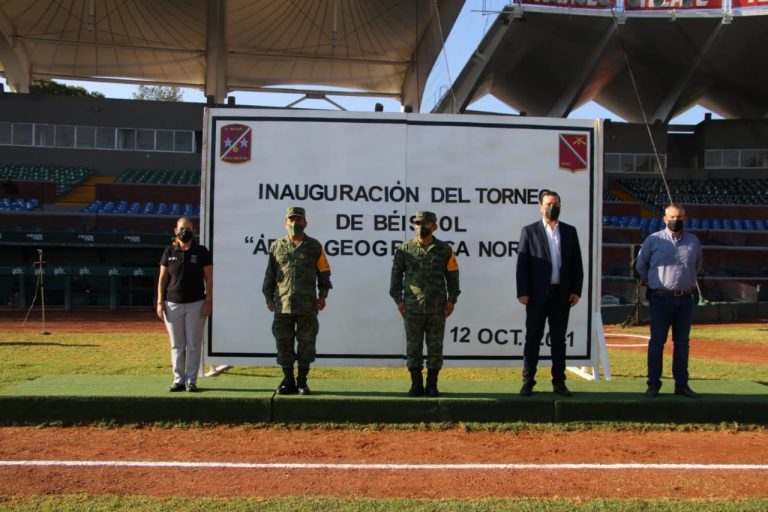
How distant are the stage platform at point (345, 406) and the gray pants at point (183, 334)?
0.26 metres

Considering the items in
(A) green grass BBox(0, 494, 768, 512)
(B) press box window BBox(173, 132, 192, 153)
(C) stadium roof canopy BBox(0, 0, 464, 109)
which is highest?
(C) stadium roof canopy BBox(0, 0, 464, 109)

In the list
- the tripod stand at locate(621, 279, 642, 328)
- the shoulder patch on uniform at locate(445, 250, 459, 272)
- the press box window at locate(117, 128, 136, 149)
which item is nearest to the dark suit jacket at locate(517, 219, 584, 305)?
the shoulder patch on uniform at locate(445, 250, 459, 272)

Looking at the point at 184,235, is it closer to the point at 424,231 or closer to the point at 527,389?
the point at 424,231

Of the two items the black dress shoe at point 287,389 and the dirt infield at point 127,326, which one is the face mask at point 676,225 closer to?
the black dress shoe at point 287,389

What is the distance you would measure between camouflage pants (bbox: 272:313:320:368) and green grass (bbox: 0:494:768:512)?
248 cm

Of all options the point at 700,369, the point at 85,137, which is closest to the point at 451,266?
the point at 700,369

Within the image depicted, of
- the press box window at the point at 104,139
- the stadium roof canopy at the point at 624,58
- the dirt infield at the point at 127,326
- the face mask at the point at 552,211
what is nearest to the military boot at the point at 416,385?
the face mask at the point at 552,211

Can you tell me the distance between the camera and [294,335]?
6.58 metres

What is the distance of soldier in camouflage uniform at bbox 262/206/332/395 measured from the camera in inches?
254

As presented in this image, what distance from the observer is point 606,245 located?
27516 mm

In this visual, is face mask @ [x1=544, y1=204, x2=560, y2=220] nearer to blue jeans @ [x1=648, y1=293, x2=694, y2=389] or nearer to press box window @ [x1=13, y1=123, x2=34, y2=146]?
blue jeans @ [x1=648, y1=293, x2=694, y2=389]

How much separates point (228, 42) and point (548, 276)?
4002cm

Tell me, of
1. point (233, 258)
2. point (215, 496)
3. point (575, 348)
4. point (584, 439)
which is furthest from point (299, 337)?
point (575, 348)

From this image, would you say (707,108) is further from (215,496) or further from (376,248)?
(215,496)
